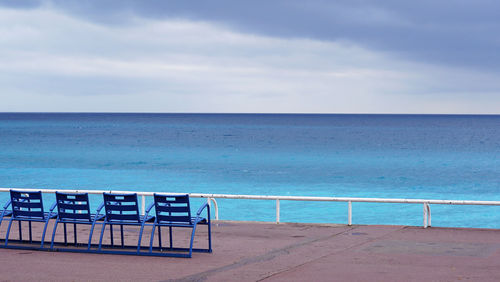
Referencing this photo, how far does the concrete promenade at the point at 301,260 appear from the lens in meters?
8.62

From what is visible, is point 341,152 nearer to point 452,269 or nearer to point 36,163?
point 36,163

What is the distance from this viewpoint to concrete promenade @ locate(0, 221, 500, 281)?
340 inches

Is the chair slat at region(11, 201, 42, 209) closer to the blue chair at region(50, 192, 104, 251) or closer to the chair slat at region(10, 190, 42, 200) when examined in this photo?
the chair slat at region(10, 190, 42, 200)

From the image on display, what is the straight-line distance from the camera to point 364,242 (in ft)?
38.0

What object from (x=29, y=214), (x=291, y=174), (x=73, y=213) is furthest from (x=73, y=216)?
(x=291, y=174)

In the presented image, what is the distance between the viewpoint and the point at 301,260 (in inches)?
388

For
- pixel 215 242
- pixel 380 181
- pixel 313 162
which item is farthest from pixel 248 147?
pixel 215 242

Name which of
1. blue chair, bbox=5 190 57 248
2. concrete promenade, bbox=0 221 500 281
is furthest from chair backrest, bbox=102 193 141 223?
blue chair, bbox=5 190 57 248

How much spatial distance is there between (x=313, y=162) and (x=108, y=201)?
2261 inches

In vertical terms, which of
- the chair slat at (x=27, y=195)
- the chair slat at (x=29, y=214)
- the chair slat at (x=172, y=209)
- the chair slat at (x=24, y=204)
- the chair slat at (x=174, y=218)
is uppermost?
the chair slat at (x=27, y=195)

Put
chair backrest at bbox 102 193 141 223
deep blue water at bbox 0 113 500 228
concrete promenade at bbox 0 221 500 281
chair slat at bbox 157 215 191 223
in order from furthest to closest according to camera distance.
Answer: deep blue water at bbox 0 113 500 228
chair backrest at bbox 102 193 141 223
chair slat at bbox 157 215 191 223
concrete promenade at bbox 0 221 500 281

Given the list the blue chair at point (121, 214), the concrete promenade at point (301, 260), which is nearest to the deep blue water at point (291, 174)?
the concrete promenade at point (301, 260)

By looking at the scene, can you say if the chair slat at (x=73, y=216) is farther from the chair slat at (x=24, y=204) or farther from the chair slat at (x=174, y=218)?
the chair slat at (x=174, y=218)

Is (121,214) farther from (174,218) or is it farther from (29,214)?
(29,214)
